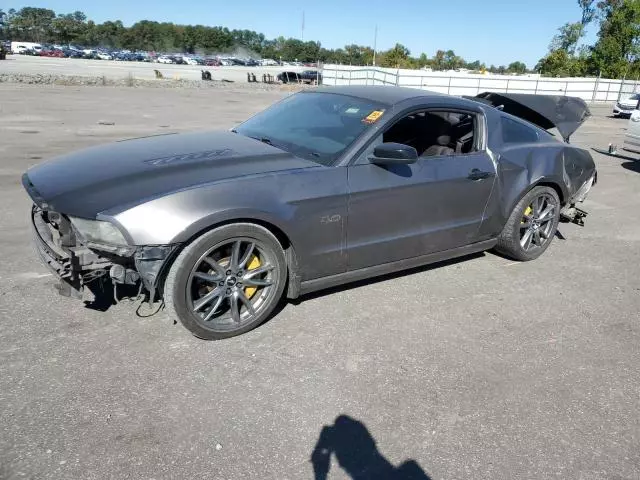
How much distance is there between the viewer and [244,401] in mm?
2834

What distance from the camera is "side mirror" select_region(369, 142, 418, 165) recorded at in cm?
366

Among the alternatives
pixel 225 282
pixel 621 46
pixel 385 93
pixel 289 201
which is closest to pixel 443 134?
pixel 385 93

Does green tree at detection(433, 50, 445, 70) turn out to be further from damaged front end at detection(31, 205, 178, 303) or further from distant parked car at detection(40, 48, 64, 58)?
damaged front end at detection(31, 205, 178, 303)

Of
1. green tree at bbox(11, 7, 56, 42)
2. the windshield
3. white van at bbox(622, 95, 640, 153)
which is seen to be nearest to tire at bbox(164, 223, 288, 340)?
the windshield

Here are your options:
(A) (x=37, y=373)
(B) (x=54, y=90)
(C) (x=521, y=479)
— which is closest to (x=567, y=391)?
(C) (x=521, y=479)

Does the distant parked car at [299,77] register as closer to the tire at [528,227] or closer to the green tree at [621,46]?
the green tree at [621,46]

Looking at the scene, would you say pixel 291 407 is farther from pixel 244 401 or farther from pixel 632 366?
pixel 632 366

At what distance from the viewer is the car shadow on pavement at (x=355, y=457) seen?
239 cm

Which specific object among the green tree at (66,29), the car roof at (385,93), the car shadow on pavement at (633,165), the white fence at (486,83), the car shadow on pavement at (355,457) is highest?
the green tree at (66,29)

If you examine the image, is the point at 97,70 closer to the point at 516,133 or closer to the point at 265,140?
the point at 265,140

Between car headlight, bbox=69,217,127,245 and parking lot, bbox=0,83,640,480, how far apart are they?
70 cm

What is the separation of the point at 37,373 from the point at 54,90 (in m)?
24.3

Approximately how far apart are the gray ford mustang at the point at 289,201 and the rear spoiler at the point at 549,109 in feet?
3.37

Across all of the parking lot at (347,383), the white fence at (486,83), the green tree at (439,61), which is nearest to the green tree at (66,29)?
the green tree at (439,61)
